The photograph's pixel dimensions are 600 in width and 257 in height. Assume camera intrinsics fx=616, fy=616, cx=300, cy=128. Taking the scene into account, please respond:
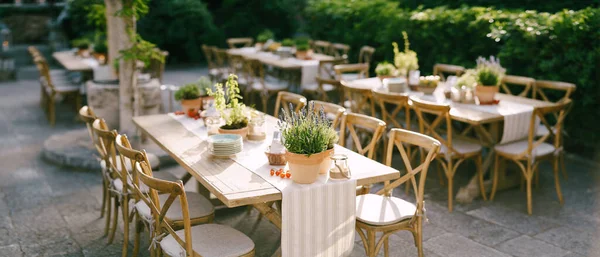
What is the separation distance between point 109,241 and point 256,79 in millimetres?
4353

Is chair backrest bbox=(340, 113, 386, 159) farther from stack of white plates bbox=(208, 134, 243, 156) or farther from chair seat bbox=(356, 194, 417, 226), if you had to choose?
stack of white plates bbox=(208, 134, 243, 156)

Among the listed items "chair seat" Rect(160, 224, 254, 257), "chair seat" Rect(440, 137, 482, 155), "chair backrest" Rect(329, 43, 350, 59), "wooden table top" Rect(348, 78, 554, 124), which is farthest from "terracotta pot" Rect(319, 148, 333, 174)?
"chair backrest" Rect(329, 43, 350, 59)

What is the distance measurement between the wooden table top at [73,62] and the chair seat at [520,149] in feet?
16.9

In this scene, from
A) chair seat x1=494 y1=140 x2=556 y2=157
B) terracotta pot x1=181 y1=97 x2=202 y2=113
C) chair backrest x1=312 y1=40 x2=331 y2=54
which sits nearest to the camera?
terracotta pot x1=181 y1=97 x2=202 y2=113

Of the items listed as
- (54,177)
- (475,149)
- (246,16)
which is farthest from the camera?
(246,16)

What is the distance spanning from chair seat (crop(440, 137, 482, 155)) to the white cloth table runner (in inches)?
76.1

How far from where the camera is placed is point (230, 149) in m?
3.51

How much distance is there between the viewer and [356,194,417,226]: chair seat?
11.1 feet

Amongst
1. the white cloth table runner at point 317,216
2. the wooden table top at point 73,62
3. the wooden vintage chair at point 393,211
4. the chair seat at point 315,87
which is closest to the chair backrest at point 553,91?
the wooden vintage chair at point 393,211

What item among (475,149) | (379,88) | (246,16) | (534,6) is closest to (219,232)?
(475,149)

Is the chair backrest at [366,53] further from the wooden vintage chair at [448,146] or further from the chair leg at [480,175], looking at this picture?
the chair leg at [480,175]

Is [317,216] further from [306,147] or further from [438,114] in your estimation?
[438,114]

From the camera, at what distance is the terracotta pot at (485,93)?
500 centimetres

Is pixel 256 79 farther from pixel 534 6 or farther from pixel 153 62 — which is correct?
pixel 534 6
